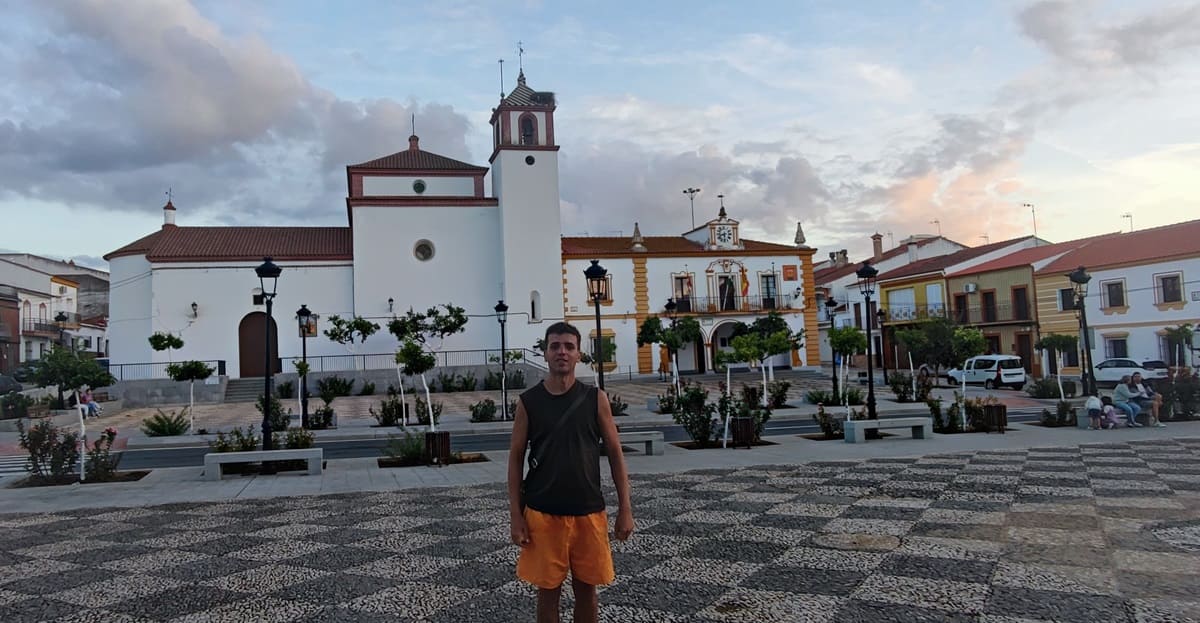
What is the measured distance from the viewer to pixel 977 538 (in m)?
5.87

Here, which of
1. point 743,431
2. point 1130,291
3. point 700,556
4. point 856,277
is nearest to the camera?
point 700,556

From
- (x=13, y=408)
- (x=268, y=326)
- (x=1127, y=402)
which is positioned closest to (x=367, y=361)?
(x=13, y=408)

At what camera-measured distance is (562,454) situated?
11.4 ft

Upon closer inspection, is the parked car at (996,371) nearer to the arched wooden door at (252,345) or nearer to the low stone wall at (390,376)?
the low stone wall at (390,376)

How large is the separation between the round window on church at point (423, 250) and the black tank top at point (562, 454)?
3086 cm

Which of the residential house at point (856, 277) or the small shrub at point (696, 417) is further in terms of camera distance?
the residential house at point (856, 277)

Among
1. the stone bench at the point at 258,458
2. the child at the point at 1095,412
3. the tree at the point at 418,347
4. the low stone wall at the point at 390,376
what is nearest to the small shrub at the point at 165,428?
the tree at the point at 418,347

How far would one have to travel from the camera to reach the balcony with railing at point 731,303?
38812 mm

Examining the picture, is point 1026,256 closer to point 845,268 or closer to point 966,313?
point 966,313

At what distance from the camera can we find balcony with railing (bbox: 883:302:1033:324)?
35062 mm

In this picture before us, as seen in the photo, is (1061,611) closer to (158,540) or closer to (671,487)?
(671,487)

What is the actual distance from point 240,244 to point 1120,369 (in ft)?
111

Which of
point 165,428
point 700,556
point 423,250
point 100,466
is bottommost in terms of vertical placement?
point 700,556

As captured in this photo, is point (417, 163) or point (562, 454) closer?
point (562, 454)
